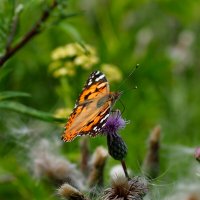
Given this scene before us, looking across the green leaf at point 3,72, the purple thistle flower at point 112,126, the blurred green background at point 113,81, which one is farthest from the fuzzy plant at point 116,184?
the green leaf at point 3,72

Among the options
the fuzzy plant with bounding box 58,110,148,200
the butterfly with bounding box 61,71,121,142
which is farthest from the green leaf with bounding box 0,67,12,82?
the fuzzy plant with bounding box 58,110,148,200

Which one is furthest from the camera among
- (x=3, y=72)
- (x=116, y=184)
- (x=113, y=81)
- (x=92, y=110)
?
(x=113, y=81)

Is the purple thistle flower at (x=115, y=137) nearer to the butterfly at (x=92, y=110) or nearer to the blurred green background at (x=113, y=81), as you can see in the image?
the butterfly at (x=92, y=110)

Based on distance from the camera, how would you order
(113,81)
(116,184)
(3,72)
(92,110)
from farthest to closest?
(113,81)
(3,72)
(92,110)
(116,184)

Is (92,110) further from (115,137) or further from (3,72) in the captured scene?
(3,72)

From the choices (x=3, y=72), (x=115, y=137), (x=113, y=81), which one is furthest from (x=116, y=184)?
(x=113, y=81)

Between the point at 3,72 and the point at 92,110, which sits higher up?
the point at 3,72

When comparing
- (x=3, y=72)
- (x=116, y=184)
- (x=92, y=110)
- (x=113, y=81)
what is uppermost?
(x=3, y=72)
